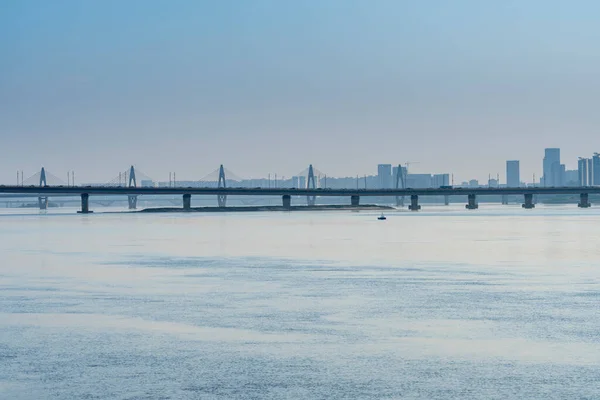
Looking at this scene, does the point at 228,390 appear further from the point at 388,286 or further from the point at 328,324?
the point at 388,286

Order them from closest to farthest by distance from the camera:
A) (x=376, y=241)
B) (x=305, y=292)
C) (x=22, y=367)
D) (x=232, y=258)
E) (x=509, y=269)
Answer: (x=22, y=367) < (x=305, y=292) < (x=509, y=269) < (x=232, y=258) < (x=376, y=241)

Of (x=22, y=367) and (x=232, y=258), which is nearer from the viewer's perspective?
(x=22, y=367)

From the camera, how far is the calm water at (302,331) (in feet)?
63.8

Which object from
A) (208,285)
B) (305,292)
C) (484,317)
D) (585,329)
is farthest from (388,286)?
(585,329)

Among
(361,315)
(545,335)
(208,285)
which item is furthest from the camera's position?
(208,285)

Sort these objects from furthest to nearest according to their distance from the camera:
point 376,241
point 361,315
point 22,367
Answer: point 376,241
point 361,315
point 22,367

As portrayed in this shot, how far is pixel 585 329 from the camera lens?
26.3 meters

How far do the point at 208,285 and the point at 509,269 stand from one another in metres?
16.8

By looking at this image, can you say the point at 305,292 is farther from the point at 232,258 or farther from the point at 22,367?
the point at 232,258

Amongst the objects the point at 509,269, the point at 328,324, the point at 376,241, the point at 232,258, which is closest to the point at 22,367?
the point at 328,324

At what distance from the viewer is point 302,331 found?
26344 mm

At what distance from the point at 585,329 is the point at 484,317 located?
363cm

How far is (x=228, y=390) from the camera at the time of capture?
1898 centimetres

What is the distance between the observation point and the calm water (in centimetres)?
1946
